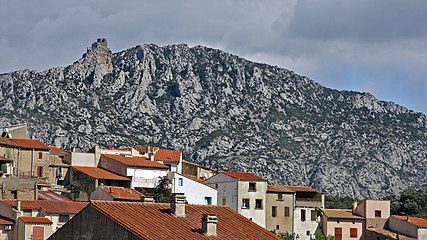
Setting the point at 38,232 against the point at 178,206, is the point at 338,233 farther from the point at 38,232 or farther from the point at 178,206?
the point at 178,206

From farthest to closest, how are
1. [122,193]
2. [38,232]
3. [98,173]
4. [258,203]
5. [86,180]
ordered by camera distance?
[258,203] → [98,173] → [86,180] → [122,193] → [38,232]

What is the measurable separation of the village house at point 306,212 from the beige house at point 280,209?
3.67 feet

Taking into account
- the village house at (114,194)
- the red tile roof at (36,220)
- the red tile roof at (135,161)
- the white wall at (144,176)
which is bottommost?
the red tile roof at (36,220)

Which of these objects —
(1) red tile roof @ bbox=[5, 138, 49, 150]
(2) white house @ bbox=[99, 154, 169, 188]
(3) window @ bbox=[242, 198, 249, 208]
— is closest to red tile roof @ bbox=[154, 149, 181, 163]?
(2) white house @ bbox=[99, 154, 169, 188]

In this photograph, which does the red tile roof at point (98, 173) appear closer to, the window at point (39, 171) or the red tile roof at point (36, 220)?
the window at point (39, 171)

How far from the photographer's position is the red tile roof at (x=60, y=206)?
101 m

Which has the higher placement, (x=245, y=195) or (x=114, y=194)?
(x=114, y=194)

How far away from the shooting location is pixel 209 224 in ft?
169

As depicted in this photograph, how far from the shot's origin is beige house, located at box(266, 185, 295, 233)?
13550 centimetres

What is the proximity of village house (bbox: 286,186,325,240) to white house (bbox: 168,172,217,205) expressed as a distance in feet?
47.1

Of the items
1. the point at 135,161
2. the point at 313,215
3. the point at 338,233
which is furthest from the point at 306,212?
the point at 135,161

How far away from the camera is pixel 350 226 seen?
139875 millimetres

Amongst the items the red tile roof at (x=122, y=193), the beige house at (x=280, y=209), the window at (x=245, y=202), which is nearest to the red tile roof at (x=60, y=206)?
the red tile roof at (x=122, y=193)

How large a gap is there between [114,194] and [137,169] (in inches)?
753
